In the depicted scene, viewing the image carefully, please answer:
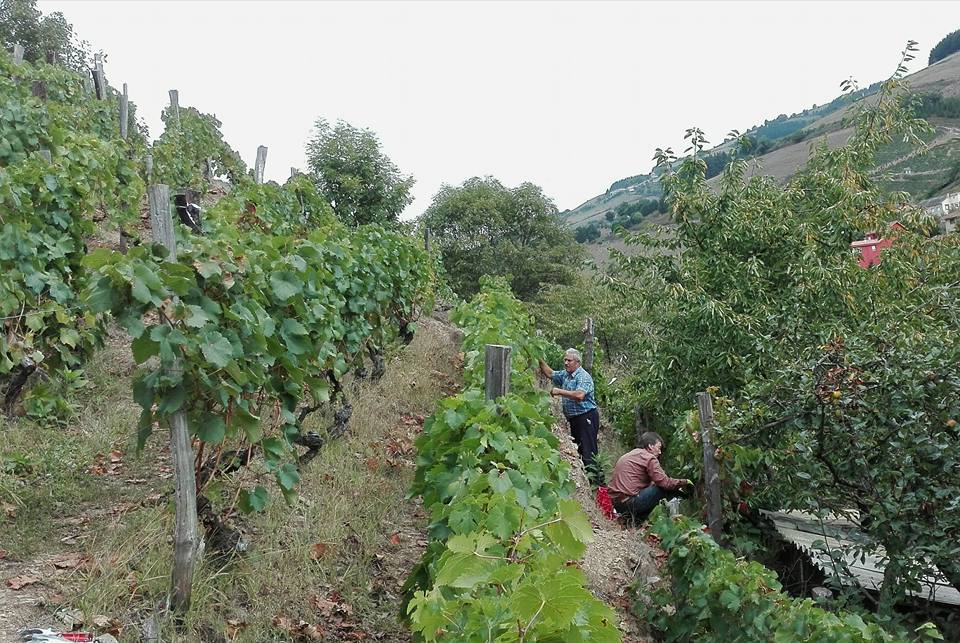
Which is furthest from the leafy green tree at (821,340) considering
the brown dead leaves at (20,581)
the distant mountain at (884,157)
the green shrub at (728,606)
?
the distant mountain at (884,157)

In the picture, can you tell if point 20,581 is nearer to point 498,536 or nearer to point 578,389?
point 498,536

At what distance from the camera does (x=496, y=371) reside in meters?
3.97

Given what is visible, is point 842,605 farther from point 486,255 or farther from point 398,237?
point 486,255

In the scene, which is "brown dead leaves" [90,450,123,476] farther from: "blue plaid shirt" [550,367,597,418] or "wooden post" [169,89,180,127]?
"wooden post" [169,89,180,127]

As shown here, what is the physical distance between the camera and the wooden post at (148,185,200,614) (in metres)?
3.03

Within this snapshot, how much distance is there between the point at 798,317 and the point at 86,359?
6662 mm

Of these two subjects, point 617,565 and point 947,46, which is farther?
point 947,46

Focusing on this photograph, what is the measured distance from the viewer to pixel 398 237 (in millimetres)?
9258

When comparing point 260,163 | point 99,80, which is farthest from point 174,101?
point 260,163

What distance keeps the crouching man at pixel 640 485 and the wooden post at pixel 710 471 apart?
0.75 meters

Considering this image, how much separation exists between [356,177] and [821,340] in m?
20.5

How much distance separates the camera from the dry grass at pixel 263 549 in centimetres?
313

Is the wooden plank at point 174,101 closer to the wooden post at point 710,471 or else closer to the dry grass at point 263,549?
the dry grass at point 263,549

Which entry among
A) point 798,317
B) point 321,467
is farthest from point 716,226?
point 321,467
